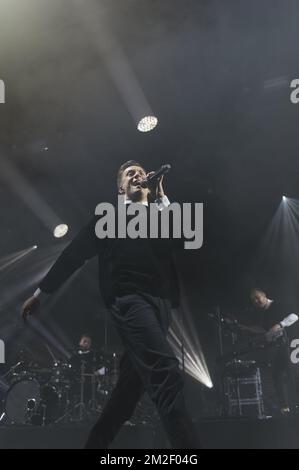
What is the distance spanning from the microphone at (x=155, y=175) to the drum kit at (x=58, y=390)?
4280 millimetres

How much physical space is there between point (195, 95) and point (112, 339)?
5.04 meters

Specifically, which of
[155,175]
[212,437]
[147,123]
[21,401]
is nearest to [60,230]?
[21,401]

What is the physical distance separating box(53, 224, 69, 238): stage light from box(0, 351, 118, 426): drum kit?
2078 mm

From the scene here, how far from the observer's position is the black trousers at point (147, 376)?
1851 mm

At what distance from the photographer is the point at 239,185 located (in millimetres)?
6738

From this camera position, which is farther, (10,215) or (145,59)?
(10,215)

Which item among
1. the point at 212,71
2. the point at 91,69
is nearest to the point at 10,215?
the point at 91,69

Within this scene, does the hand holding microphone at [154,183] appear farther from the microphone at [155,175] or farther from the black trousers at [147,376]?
the black trousers at [147,376]

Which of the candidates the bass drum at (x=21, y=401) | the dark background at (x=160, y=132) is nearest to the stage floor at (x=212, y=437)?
the dark background at (x=160, y=132)

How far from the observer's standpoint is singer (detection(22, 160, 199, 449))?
1.89 metres

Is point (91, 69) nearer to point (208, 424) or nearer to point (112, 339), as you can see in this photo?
point (208, 424)

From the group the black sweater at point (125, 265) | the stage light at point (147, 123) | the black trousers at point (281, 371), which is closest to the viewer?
the black sweater at point (125, 265)
